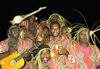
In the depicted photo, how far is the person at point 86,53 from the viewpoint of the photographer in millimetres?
2652

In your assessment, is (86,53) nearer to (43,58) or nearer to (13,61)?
(43,58)

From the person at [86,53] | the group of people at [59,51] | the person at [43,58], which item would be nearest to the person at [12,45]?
the group of people at [59,51]

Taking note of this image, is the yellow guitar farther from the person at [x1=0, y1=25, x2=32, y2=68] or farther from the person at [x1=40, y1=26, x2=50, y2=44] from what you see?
the person at [x1=40, y1=26, x2=50, y2=44]

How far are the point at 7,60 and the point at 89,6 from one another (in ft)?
15.9

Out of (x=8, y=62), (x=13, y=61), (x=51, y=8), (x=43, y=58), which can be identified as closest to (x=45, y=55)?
(x=43, y=58)

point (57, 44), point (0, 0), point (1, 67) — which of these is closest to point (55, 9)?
point (0, 0)

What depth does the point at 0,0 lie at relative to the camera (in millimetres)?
5996

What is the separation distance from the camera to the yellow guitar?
121 inches

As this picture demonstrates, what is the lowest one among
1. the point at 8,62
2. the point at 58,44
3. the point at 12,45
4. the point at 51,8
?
the point at 8,62

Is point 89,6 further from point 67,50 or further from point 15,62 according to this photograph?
point 15,62

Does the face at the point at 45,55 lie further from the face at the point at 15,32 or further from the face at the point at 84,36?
the face at the point at 15,32

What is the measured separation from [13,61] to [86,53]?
5.51 ft

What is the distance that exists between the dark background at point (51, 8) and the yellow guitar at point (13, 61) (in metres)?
3.61

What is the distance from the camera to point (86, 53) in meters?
2.71
